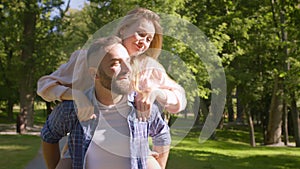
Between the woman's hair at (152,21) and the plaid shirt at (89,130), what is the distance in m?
0.27

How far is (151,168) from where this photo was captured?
1.92m

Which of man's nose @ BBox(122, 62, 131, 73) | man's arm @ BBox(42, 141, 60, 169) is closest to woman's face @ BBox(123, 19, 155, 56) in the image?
man's nose @ BBox(122, 62, 131, 73)

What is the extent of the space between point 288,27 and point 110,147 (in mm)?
9961

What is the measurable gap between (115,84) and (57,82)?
1.29 ft

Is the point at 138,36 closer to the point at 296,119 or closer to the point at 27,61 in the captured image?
the point at 296,119

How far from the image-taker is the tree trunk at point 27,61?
18.7 m

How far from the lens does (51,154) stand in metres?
2.11

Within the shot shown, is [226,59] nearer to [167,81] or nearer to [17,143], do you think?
[17,143]

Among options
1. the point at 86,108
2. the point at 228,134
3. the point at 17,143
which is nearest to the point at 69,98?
the point at 86,108

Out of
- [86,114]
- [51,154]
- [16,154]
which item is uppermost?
[86,114]

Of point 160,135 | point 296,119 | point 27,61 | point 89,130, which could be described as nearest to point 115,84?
point 89,130

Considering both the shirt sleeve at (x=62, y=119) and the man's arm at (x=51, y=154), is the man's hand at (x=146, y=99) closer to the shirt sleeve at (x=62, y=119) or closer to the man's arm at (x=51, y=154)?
the shirt sleeve at (x=62, y=119)

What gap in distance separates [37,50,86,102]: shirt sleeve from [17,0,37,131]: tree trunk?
17.0m

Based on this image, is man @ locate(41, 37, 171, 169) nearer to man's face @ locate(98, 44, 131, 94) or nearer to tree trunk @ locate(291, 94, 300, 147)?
man's face @ locate(98, 44, 131, 94)
